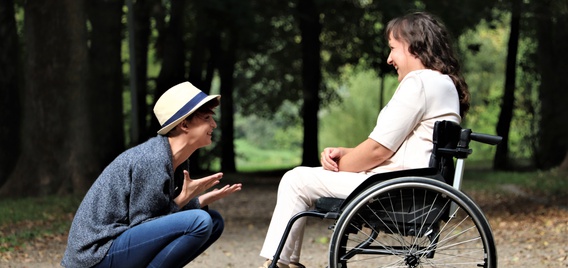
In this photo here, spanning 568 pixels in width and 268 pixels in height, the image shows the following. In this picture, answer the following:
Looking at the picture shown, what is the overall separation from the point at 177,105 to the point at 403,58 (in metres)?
1.24

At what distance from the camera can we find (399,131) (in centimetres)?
534

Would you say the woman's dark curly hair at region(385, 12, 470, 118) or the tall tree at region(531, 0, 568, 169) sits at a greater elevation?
the woman's dark curly hair at region(385, 12, 470, 118)

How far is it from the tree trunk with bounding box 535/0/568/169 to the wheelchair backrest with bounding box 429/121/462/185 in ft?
63.9

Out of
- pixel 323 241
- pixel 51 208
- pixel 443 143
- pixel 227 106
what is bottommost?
pixel 227 106

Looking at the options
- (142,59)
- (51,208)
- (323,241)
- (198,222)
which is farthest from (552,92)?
(198,222)

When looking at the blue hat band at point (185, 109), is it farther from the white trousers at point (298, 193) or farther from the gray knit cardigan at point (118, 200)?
the white trousers at point (298, 193)

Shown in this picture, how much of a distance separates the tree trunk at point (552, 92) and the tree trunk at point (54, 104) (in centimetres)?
1181

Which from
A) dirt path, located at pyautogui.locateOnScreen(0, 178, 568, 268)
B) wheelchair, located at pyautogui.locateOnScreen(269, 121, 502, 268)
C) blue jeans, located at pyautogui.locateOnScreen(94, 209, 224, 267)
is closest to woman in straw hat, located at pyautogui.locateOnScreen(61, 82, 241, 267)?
Result: blue jeans, located at pyautogui.locateOnScreen(94, 209, 224, 267)

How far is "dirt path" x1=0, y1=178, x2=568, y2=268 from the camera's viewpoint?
872 centimetres

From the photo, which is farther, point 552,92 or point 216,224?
point 552,92

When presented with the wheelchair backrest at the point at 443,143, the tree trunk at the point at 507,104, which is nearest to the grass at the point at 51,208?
the tree trunk at the point at 507,104

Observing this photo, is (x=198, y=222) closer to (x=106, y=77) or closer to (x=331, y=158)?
(x=331, y=158)

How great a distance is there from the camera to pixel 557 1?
62.1ft

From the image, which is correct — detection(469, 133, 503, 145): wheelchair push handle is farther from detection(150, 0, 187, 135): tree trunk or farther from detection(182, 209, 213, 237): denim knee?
detection(150, 0, 187, 135): tree trunk
